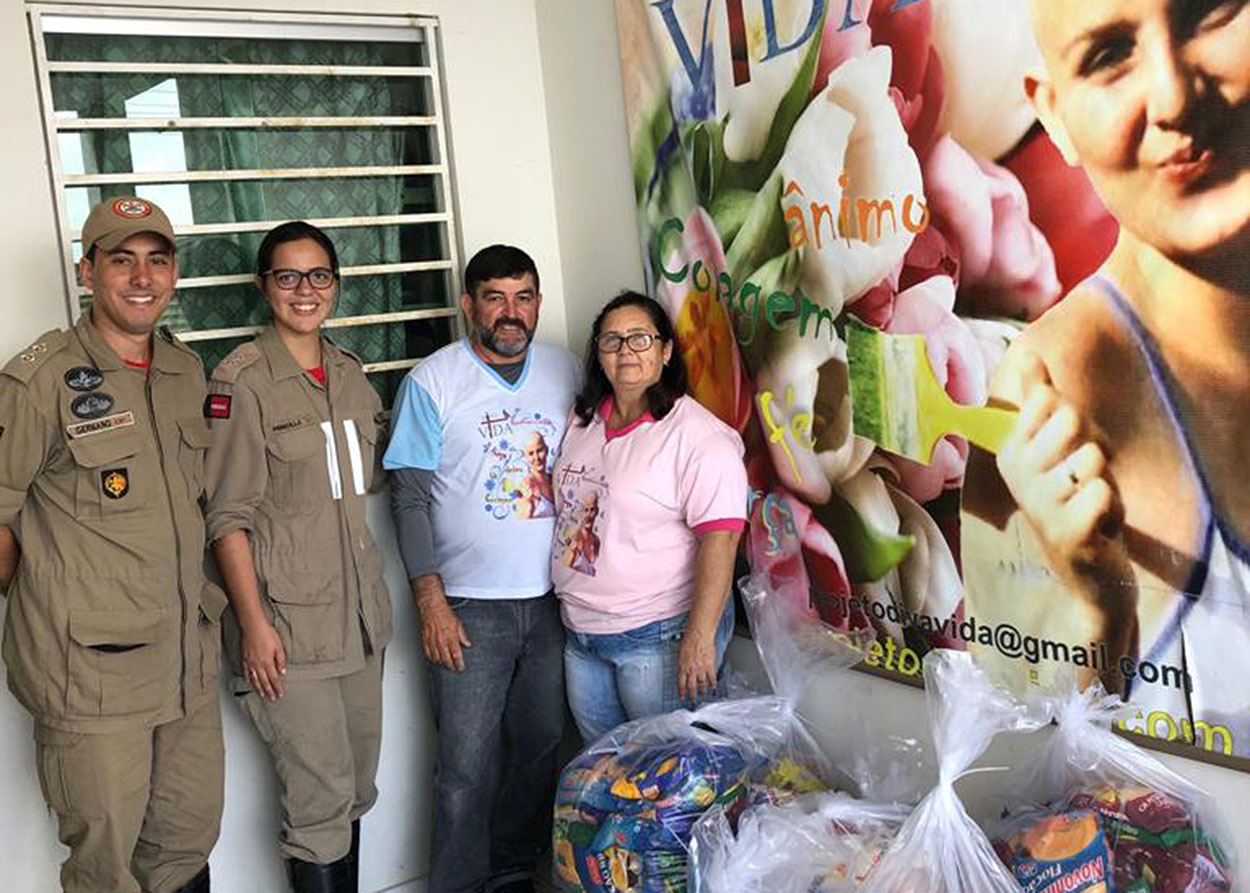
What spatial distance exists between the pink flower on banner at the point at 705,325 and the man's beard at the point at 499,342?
1.10 ft

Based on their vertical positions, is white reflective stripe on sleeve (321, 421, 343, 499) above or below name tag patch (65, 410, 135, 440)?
below

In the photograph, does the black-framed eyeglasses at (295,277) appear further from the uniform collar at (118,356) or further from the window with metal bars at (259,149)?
the window with metal bars at (259,149)

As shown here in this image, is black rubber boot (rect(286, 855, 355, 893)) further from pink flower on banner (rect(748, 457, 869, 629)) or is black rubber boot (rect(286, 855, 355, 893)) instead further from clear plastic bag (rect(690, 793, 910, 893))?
pink flower on banner (rect(748, 457, 869, 629))

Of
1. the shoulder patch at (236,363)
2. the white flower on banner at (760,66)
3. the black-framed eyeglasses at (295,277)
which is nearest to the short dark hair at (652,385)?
the white flower on banner at (760,66)

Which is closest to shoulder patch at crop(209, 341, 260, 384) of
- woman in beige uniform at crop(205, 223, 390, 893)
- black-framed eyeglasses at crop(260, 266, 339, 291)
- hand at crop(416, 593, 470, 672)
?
woman in beige uniform at crop(205, 223, 390, 893)

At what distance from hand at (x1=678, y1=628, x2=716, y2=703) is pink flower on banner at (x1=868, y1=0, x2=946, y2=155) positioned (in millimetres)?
1008

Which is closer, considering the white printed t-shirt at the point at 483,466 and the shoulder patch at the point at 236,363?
Result: the shoulder patch at the point at 236,363

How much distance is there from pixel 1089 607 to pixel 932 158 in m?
0.78

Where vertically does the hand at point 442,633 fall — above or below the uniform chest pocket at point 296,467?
below

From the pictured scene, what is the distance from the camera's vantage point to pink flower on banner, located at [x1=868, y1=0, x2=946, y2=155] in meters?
2.02

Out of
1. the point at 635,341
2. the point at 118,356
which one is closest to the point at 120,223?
the point at 118,356

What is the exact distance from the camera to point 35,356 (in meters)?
2.30

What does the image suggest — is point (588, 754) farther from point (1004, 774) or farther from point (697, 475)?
point (1004, 774)

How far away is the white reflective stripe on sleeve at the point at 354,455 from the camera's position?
104 inches
